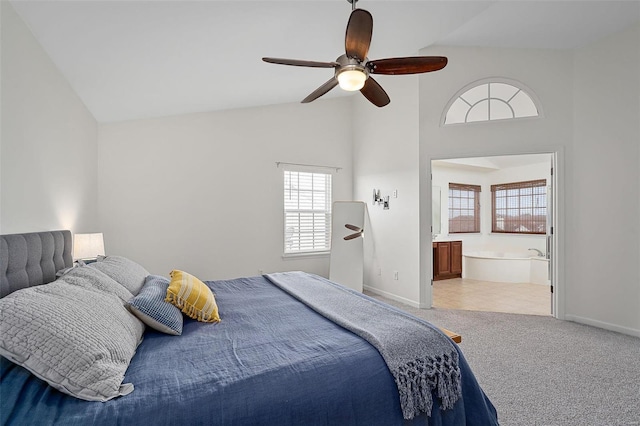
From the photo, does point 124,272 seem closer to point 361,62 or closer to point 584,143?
point 361,62

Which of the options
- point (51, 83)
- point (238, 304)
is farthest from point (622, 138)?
point (51, 83)

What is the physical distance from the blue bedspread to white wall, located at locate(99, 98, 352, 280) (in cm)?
268

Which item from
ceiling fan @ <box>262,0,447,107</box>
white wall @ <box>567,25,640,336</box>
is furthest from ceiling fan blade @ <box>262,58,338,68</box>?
white wall @ <box>567,25,640,336</box>

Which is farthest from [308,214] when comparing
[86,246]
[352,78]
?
[352,78]

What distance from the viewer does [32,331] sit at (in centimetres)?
116

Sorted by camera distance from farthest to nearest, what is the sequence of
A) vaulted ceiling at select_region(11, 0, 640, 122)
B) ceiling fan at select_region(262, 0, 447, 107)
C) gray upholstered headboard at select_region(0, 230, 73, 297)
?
vaulted ceiling at select_region(11, 0, 640, 122)
ceiling fan at select_region(262, 0, 447, 107)
gray upholstered headboard at select_region(0, 230, 73, 297)

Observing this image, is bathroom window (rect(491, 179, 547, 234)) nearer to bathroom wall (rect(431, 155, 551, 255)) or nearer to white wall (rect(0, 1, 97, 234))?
bathroom wall (rect(431, 155, 551, 255))

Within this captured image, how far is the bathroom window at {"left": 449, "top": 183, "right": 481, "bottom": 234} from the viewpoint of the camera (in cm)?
746

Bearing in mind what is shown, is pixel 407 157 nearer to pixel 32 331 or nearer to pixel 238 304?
pixel 238 304

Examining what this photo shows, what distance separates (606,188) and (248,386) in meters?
4.21

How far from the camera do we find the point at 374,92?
2.56 m

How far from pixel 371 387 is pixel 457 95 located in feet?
12.9

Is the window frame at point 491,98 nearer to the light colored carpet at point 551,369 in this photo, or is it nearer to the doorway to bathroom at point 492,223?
the doorway to bathroom at point 492,223

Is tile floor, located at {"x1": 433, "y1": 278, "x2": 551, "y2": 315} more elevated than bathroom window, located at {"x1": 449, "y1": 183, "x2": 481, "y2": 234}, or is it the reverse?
bathroom window, located at {"x1": 449, "y1": 183, "x2": 481, "y2": 234}
